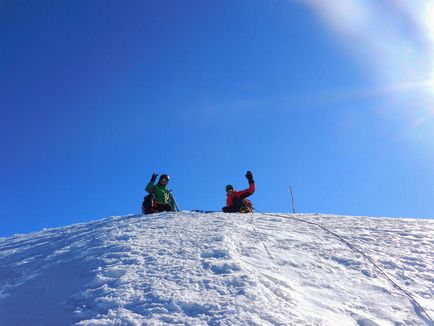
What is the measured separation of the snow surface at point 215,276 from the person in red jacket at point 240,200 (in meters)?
3.47

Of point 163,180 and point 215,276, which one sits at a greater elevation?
point 163,180

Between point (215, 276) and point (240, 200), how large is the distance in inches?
270

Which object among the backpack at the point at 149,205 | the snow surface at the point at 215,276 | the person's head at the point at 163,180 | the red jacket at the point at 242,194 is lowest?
the snow surface at the point at 215,276

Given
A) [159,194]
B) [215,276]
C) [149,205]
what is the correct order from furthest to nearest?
[159,194] < [149,205] < [215,276]

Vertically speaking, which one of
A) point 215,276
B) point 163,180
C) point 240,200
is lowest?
point 215,276

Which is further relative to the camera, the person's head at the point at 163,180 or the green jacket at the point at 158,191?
the person's head at the point at 163,180

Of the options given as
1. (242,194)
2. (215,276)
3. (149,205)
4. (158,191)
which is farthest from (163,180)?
(215,276)

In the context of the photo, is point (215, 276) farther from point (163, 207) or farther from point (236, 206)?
point (236, 206)

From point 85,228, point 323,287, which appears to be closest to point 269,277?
point 323,287

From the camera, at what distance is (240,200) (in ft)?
39.5

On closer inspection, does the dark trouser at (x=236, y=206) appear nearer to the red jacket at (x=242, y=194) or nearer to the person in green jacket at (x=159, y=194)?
the red jacket at (x=242, y=194)

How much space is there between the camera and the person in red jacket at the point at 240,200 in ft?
39.1

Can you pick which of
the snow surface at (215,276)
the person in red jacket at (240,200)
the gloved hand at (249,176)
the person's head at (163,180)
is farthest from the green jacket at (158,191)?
the snow surface at (215,276)

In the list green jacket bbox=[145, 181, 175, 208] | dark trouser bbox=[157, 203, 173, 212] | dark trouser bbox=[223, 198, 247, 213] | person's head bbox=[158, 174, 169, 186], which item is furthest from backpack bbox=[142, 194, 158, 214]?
dark trouser bbox=[223, 198, 247, 213]
